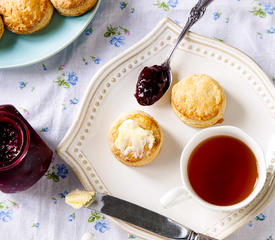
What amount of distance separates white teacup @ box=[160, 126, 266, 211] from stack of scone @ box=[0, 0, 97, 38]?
3.03ft

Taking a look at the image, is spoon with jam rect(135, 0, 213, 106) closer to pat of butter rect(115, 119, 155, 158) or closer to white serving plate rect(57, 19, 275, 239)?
white serving plate rect(57, 19, 275, 239)

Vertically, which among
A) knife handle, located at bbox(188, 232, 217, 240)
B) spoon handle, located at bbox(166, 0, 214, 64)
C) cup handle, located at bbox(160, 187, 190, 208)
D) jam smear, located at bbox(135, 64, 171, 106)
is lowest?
knife handle, located at bbox(188, 232, 217, 240)

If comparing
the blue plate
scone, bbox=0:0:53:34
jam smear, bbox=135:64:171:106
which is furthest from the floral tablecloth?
jam smear, bbox=135:64:171:106

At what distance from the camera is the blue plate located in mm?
2232

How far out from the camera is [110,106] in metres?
2.15

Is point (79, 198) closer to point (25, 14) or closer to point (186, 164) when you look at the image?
point (186, 164)

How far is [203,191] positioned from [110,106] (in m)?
0.63

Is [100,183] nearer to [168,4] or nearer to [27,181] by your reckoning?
[27,181]

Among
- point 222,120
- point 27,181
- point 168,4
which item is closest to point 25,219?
point 27,181

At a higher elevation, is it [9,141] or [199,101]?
[199,101]

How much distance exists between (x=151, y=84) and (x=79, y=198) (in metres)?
0.66

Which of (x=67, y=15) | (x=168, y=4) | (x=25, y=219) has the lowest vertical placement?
(x=25, y=219)

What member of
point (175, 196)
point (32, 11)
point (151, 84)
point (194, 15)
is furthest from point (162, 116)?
point (32, 11)

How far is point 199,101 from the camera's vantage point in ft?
6.61
